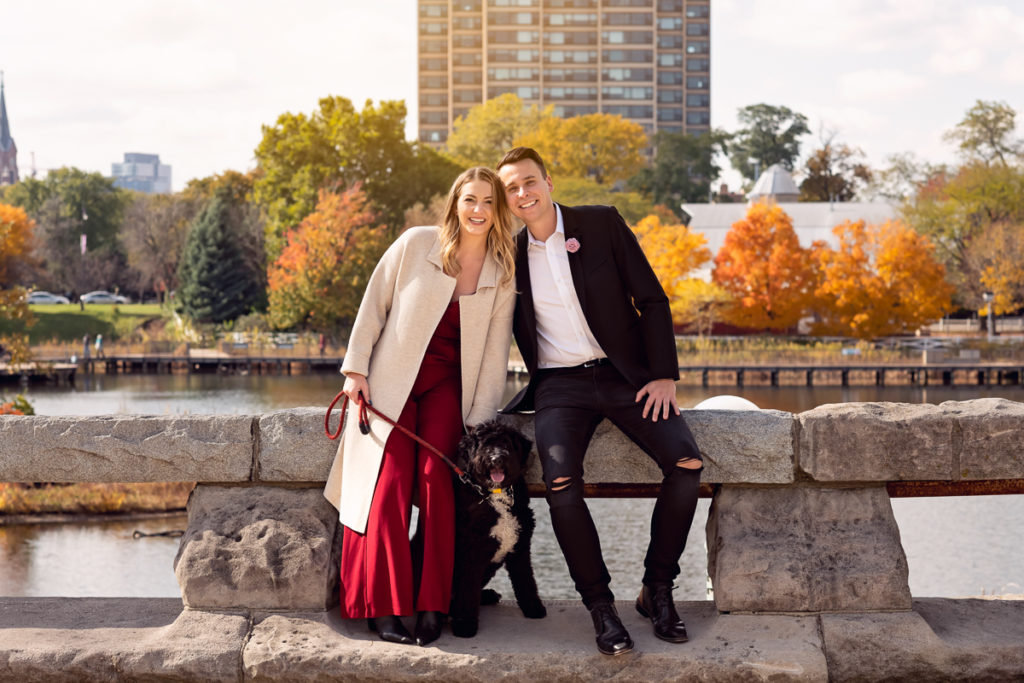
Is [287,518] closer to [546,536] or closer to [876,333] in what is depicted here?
[546,536]

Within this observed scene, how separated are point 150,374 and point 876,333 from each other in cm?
2715

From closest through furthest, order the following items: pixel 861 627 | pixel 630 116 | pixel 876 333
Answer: pixel 861 627
pixel 876 333
pixel 630 116

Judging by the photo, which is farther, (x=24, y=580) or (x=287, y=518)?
(x=24, y=580)

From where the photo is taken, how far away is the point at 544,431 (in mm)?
4000

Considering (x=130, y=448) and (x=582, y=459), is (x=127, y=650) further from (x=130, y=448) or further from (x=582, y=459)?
(x=582, y=459)

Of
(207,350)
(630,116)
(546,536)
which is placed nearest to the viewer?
(546,536)

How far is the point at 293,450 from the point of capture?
13.6 ft

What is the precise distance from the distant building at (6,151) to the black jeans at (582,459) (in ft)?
492

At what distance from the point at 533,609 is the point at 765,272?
126 ft

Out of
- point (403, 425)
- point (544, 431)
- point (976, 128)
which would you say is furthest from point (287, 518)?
point (976, 128)

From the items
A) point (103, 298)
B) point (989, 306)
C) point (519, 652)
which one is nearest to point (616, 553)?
point (519, 652)

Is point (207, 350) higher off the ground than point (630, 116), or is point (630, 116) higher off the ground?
point (630, 116)

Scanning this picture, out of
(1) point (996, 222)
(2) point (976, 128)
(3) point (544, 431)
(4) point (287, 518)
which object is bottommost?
(4) point (287, 518)

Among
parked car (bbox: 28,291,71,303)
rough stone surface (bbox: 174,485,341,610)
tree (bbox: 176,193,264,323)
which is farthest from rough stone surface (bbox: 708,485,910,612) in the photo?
parked car (bbox: 28,291,71,303)
